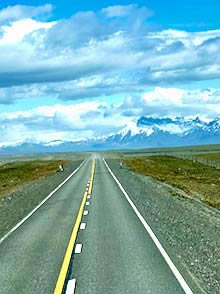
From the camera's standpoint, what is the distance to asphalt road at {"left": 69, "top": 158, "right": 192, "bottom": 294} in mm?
10866

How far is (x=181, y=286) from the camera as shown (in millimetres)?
10906

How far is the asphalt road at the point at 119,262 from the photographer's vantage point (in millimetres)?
10866

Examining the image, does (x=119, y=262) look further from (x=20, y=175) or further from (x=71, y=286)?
(x=20, y=175)

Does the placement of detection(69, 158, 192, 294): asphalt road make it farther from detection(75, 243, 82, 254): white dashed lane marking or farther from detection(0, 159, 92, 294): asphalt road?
detection(0, 159, 92, 294): asphalt road

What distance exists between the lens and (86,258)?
13727 millimetres

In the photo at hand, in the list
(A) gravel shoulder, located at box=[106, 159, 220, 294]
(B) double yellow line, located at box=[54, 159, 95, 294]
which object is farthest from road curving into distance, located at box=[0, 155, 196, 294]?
(A) gravel shoulder, located at box=[106, 159, 220, 294]

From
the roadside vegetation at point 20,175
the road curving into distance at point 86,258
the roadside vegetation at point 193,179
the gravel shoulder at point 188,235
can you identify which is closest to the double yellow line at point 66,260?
the road curving into distance at point 86,258

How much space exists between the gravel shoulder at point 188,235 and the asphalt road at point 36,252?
3.07 meters

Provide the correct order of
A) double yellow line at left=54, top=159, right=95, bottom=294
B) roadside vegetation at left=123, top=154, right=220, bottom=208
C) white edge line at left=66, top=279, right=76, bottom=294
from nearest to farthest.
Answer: white edge line at left=66, top=279, right=76, bottom=294, double yellow line at left=54, top=159, right=95, bottom=294, roadside vegetation at left=123, top=154, right=220, bottom=208

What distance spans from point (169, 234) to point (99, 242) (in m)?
3.02

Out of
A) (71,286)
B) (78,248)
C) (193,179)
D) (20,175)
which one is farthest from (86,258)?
(20,175)

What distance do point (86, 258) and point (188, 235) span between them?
17.9ft

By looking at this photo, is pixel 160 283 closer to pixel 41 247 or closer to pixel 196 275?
pixel 196 275

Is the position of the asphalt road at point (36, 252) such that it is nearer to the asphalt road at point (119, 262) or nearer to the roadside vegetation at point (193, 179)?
the asphalt road at point (119, 262)
